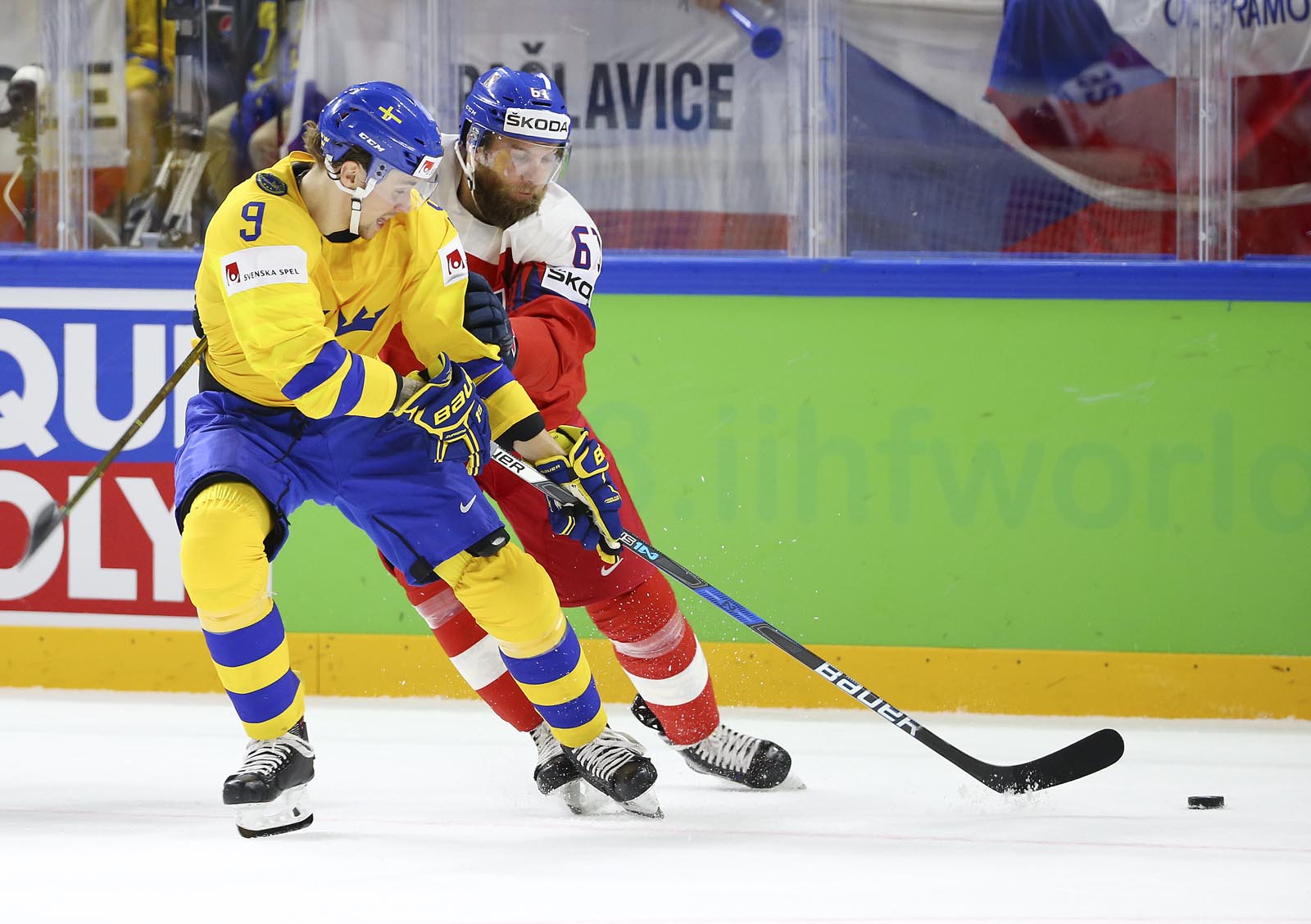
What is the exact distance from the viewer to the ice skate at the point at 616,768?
114 inches

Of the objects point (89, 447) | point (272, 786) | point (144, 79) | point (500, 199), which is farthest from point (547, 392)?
point (144, 79)

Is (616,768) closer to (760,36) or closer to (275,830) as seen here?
(275,830)

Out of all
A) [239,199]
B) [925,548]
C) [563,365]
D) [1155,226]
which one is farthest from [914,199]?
[239,199]

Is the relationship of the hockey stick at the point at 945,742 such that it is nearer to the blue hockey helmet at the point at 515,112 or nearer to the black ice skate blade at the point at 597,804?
the black ice skate blade at the point at 597,804

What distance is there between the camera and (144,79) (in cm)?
454

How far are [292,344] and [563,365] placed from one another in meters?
0.66

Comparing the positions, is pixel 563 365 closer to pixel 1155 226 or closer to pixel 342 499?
pixel 342 499

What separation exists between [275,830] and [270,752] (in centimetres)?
14

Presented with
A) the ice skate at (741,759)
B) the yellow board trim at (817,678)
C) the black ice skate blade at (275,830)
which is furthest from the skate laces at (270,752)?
the yellow board trim at (817,678)

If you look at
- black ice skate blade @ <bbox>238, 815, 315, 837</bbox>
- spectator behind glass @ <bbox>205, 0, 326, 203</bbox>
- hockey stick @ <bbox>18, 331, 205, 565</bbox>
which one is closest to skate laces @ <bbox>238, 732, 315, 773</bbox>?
black ice skate blade @ <bbox>238, 815, 315, 837</bbox>

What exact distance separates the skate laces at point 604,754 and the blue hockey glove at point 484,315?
0.68 m

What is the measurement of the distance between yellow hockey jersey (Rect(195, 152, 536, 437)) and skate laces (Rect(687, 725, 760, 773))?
2.53 feet

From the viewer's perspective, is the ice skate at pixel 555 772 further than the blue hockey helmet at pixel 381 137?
Yes

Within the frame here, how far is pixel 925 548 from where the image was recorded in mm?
4008
